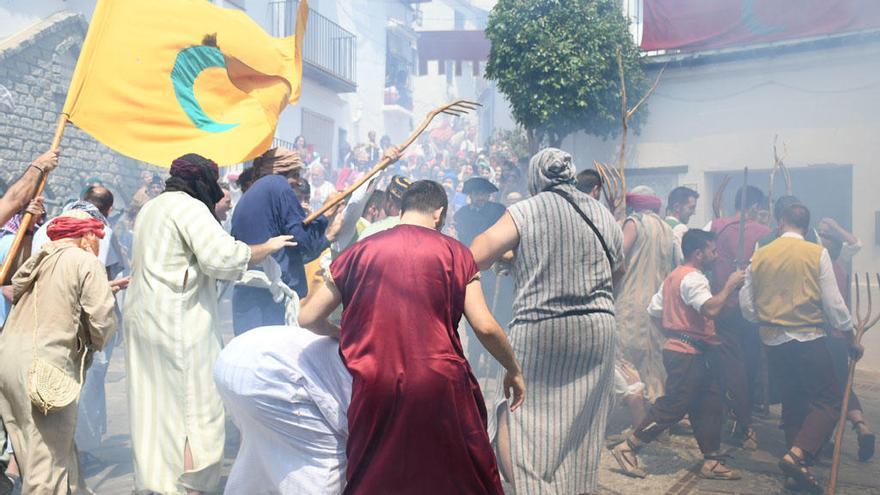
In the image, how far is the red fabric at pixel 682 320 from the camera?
654 cm

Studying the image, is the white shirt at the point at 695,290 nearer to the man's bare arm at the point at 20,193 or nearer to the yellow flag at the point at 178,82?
the yellow flag at the point at 178,82

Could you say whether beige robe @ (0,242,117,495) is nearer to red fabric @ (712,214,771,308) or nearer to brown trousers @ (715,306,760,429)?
brown trousers @ (715,306,760,429)

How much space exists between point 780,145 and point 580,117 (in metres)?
2.70

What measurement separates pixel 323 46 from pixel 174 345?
75.0 ft

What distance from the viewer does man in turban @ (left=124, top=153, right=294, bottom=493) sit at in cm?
446

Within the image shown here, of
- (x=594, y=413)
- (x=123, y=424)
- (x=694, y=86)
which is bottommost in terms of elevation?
(x=123, y=424)

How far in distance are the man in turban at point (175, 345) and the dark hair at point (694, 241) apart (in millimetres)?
3446

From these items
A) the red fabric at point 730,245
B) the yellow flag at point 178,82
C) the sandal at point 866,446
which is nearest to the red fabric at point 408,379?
the yellow flag at point 178,82

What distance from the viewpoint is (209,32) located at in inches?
241

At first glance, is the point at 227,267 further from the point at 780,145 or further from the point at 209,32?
the point at 780,145

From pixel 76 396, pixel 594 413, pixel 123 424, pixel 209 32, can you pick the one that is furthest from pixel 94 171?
pixel 594 413

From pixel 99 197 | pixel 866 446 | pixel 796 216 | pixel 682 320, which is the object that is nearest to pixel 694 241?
pixel 682 320

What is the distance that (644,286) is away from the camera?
25.6 feet

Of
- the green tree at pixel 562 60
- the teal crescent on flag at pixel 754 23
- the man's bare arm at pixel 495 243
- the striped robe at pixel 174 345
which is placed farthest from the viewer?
the green tree at pixel 562 60
